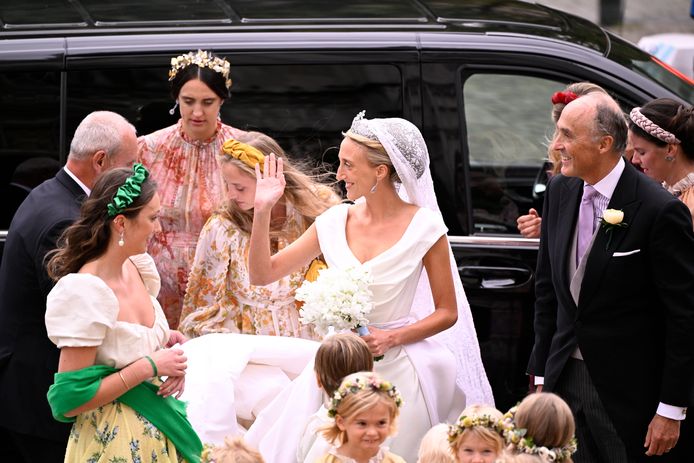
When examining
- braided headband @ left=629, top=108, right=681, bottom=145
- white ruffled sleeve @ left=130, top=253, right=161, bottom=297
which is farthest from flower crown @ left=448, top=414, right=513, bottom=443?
braided headband @ left=629, top=108, right=681, bottom=145

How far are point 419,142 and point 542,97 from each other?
1424 mm

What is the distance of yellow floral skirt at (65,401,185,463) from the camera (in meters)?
4.81

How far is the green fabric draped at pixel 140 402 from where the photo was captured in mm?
4672

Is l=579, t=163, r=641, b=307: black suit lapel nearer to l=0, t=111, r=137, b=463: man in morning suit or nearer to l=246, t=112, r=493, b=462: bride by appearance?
l=246, t=112, r=493, b=462: bride

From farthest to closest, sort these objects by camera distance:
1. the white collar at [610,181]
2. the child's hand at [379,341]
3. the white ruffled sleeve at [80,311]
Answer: the child's hand at [379,341] < the white collar at [610,181] < the white ruffled sleeve at [80,311]

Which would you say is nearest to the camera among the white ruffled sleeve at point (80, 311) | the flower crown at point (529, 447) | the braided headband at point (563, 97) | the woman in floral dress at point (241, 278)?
the flower crown at point (529, 447)

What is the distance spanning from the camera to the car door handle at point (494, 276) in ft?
20.6

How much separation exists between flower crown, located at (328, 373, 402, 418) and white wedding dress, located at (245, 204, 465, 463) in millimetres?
673

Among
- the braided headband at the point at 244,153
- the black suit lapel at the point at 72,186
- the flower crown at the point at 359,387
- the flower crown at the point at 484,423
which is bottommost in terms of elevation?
the flower crown at the point at 484,423

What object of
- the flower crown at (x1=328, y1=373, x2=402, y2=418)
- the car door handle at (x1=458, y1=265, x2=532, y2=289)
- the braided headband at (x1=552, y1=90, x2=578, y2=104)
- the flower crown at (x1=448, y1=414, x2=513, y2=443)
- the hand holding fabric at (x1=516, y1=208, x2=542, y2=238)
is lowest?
the flower crown at (x1=448, y1=414, x2=513, y2=443)

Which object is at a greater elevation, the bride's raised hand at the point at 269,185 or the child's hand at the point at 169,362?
the bride's raised hand at the point at 269,185

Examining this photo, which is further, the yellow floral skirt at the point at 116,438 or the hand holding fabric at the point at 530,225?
the hand holding fabric at the point at 530,225

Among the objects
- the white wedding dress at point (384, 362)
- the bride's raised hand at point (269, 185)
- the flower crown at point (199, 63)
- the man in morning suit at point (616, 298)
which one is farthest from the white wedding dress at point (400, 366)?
the flower crown at point (199, 63)

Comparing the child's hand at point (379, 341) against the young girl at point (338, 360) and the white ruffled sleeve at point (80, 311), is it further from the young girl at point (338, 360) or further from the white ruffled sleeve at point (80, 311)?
the white ruffled sleeve at point (80, 311)
